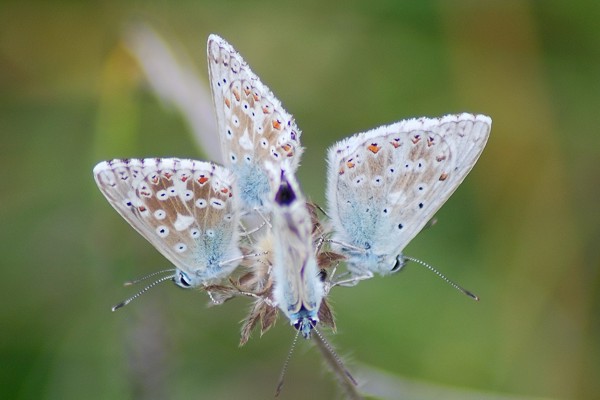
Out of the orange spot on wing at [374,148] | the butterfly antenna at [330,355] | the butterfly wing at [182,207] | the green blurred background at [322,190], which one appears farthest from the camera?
the green blurred background at [322,190]

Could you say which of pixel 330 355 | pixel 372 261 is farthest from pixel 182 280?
pixel 372 261

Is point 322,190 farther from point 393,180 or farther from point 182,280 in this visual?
point 182,280

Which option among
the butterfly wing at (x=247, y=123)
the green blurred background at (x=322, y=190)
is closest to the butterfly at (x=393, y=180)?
the butterfly wing at (x=247, y=123)

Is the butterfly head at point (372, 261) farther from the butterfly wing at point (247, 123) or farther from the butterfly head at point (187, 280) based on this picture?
the butterfly head at point (187, 280)

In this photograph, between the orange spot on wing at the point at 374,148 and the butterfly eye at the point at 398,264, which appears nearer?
the orange spot on wing at the point at 374,148

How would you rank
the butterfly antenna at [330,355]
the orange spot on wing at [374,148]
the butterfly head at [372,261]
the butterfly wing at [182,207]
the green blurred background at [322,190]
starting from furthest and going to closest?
the green blurred background at [322,190] < the butterfly head at [372,261] < the orange spot on wing at [374,148] < the butterfly wing at [182,207] < the butterfly antenna at [330,355]

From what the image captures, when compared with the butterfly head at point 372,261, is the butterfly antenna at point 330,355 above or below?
below
